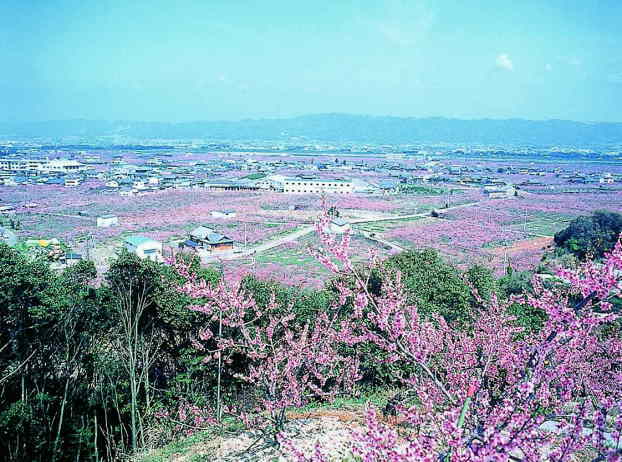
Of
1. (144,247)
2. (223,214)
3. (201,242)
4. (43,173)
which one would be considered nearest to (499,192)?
(223,214)

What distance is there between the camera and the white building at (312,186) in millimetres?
65312

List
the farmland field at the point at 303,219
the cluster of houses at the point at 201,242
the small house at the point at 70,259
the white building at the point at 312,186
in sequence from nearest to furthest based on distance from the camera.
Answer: the small house at the point at 70,259
the cluster of houses at the point at 201,242
the farmland field at the point at 303,219
the white building at the point at 312,186

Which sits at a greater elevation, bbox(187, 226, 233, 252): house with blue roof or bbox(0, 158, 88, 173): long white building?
bbox(187, 226, 233, 252): house with blue roof

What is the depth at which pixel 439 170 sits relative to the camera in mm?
98500

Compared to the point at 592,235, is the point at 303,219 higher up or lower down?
lower down

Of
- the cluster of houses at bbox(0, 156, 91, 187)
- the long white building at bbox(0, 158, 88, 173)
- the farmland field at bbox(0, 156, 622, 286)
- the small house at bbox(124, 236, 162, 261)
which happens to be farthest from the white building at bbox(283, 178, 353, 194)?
the long white building at bbox(0, 158, 88, 173)

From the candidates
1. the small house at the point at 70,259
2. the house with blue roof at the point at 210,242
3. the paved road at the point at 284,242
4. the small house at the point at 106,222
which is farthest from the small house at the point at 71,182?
the small house at the point at 70,259

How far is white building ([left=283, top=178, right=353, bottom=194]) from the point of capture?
6531cm

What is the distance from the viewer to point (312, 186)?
66875mm

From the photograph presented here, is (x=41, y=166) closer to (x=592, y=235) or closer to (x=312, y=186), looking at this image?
(x=312, y=186)

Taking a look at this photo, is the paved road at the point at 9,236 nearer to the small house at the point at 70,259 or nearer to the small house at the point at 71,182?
the small house at the point at 70,259

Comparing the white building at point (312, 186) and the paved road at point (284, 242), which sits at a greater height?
the white building at point (312, 186)

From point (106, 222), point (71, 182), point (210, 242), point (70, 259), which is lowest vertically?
point (71, 182)

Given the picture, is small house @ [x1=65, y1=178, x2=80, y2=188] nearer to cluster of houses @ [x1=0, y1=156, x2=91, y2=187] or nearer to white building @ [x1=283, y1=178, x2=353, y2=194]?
cluster of houses @ [x1=0, y1=156, x2=91, y2=187]
